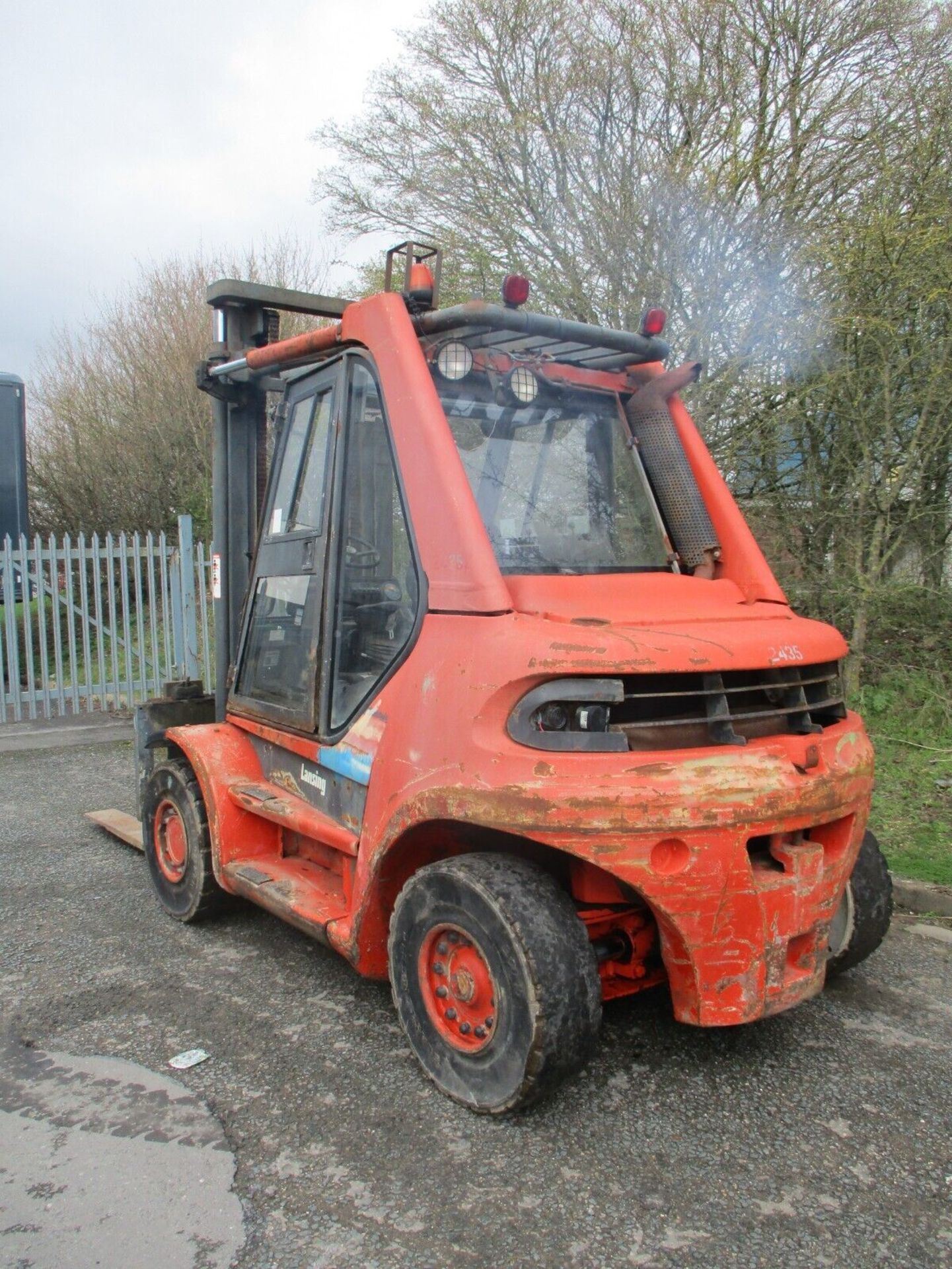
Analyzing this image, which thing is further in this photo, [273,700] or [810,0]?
[810,0]

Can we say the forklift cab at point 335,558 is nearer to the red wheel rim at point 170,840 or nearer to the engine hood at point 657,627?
the engine hood at point 657,627

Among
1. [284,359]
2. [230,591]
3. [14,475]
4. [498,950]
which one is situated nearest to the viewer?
[498,950]

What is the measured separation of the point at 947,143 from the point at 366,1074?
300 inches

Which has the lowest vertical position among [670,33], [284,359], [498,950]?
[498,950]

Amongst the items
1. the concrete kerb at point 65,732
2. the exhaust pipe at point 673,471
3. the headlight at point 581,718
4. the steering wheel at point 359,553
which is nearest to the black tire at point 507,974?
the headlight at point 581,718

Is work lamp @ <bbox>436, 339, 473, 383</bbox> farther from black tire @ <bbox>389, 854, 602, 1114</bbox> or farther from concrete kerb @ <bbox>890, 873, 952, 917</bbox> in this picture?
concrete kerb @ <bbox>890, 873, 952, 917</bbox>

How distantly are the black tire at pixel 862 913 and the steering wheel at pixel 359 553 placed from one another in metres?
2.10

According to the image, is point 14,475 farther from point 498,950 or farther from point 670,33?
point 498,950

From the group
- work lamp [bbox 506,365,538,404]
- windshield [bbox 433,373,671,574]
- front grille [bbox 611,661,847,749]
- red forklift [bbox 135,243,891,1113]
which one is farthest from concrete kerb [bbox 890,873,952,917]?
work lamp [bbox 506,365,538,404]

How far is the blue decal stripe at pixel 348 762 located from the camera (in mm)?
3484

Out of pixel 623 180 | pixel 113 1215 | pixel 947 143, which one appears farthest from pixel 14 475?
pixel 113 1215

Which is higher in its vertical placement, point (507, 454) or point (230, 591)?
point (507, 454)

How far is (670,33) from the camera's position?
953 cm

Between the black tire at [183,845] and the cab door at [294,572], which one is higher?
the cab door at [294,572]
